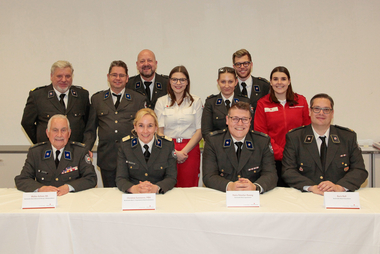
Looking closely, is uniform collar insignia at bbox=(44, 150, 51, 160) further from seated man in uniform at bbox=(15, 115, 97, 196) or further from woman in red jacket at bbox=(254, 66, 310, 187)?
woman in red jacket at bbox=(254, 66, 310, 187)

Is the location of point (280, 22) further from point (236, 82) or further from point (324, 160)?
point (324, 160)

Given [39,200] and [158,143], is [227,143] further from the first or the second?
[39,200]

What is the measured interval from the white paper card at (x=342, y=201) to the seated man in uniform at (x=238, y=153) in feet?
1.86

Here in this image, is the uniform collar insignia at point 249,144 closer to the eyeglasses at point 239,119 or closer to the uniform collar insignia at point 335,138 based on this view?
the eyeglasses at point 239,119

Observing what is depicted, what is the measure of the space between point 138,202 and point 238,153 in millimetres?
994

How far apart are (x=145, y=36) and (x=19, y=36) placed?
1.69 m

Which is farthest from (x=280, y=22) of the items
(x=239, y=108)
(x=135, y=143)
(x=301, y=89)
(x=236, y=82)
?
(x=135, y=143)

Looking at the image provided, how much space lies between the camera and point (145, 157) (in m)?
2.74

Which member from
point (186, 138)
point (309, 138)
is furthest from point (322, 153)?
point (186, 138)

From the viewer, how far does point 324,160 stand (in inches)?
105

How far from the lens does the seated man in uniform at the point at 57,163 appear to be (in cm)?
271

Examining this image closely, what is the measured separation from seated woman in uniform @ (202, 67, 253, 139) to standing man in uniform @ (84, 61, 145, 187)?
2.21 feet

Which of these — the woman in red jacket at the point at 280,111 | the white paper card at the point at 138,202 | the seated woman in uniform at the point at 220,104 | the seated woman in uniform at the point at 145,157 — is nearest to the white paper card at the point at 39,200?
the white paper card at the point at 138,202

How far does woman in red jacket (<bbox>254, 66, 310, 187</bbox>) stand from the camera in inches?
122
